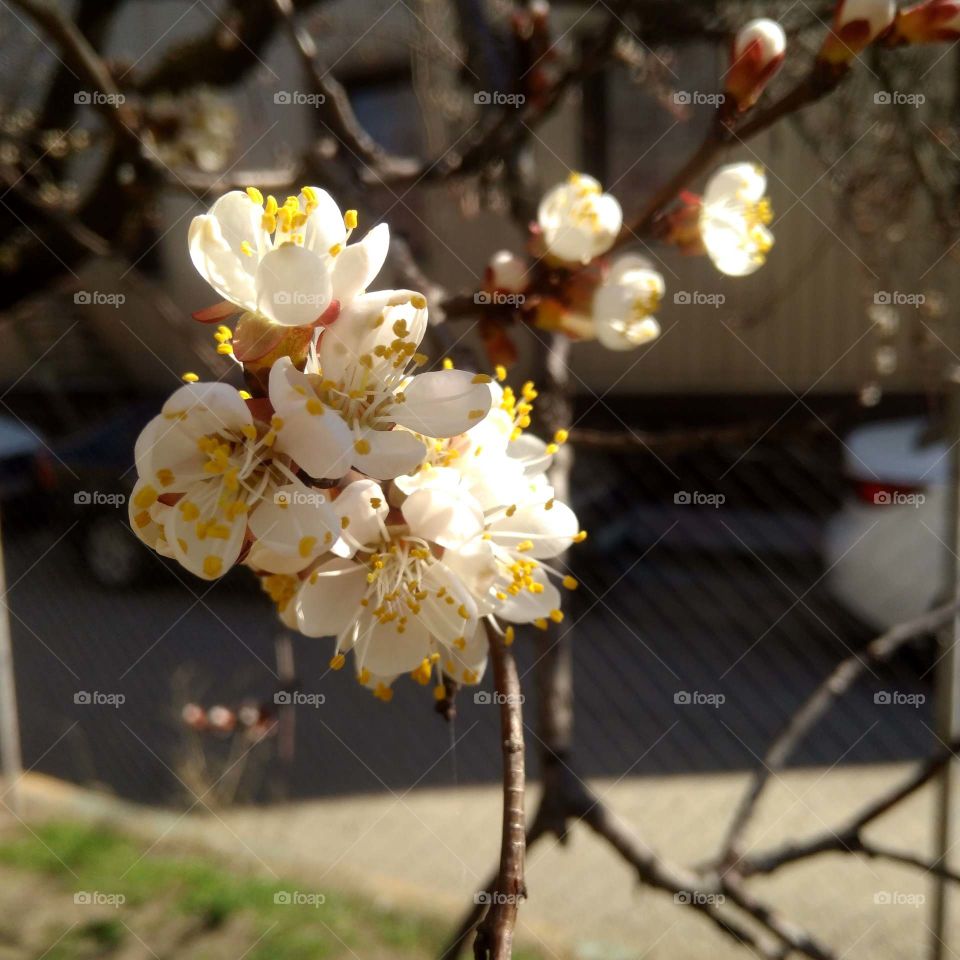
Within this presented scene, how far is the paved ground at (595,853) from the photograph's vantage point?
259cm

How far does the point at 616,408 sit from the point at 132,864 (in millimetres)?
3904

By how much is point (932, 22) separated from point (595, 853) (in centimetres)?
262

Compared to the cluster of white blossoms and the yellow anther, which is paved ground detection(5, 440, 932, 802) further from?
the yellow anther

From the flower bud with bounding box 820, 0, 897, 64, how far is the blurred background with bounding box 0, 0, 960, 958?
21.8 inches

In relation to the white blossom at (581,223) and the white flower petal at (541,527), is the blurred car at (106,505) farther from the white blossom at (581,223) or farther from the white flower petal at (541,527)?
the white flower petal at (541,527)

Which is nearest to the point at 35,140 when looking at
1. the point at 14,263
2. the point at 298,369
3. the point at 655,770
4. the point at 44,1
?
the point at 14,263

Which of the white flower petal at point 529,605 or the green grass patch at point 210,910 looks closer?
the white flower petal at point 529,605

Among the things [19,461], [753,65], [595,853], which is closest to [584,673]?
[595,853]

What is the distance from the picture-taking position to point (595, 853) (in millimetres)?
2996

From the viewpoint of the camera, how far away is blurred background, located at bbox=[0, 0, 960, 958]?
7.16 feet

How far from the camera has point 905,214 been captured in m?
2.53

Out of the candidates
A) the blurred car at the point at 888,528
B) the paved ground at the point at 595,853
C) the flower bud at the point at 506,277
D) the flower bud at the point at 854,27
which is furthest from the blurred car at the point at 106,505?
the flower bud at the point at 854,27

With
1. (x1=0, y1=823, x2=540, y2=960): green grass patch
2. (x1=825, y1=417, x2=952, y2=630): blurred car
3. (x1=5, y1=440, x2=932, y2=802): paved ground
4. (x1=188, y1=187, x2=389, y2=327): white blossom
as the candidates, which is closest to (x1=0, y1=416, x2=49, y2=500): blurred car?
(x1=5, y1=440, x2=932, y2=802): paved ground

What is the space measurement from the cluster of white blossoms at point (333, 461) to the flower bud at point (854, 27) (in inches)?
19.8
